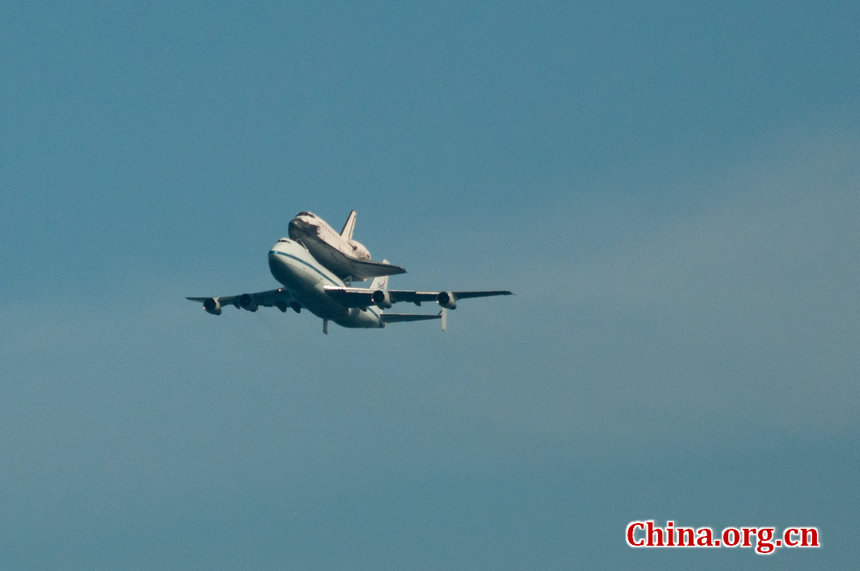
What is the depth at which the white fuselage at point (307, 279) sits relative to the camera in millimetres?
121250

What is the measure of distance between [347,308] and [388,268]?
17.6ft

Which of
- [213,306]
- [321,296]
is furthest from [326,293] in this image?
[213,306]

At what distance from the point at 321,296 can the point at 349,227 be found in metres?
12.6

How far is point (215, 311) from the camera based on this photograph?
136 meters

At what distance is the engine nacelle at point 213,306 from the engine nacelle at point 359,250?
15.7 m

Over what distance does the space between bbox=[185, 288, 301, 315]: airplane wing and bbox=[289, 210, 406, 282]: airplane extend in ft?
21.5

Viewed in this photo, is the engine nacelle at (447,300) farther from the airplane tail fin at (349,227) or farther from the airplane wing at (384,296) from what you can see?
the airplane tail fin at (349,227)

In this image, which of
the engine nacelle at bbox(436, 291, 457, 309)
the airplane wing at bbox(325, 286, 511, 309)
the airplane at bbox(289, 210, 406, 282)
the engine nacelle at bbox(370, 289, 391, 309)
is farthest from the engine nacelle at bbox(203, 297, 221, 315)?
the engine nacelle at bbox(436, 291, 457, 309)

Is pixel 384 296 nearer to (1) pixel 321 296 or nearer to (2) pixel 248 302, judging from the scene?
(1) pixel 321 296

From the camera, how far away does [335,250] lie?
418 ft

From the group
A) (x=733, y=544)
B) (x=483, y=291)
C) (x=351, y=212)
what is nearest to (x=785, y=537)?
(x=733, y=544)

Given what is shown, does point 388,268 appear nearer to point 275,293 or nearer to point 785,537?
point 275,293

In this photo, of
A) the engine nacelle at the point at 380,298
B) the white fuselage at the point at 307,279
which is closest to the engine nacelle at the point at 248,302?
the white fuselage at the point at 307,279

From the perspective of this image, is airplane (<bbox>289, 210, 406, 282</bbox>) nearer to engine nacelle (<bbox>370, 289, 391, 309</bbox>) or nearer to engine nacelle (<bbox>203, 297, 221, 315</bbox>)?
engine nacelle (<bbox>370, 289, 391, 309</bbox>)
